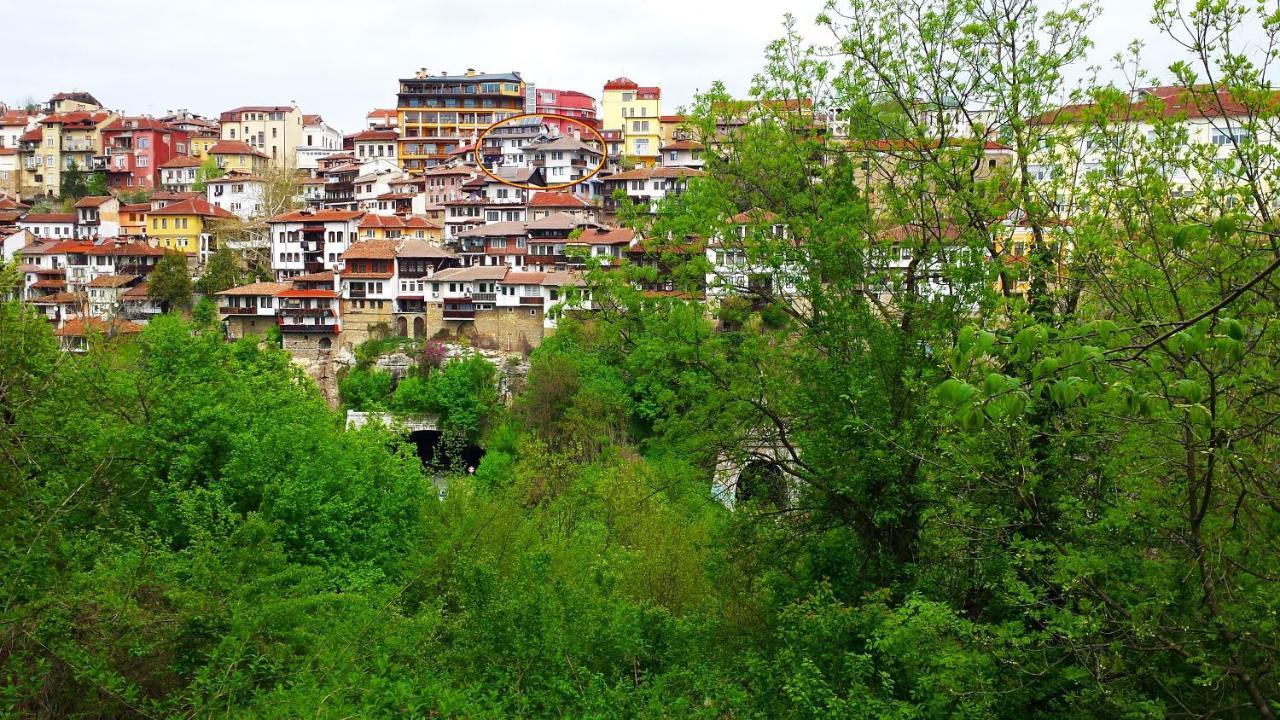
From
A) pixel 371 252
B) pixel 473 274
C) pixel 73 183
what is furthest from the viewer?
pixel 73 183

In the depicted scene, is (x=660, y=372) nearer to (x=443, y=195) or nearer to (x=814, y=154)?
(x=814, y=154)

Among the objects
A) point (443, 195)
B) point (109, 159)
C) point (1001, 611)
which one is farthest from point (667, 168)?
point (1001, 611)

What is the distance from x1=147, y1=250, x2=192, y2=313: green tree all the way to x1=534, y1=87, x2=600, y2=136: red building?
27.2 meters

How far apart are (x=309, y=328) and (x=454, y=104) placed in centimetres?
2633

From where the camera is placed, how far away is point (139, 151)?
6838 centimetres

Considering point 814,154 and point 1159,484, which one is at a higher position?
point 814,154

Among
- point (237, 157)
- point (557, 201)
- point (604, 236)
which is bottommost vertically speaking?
point (604, 236)

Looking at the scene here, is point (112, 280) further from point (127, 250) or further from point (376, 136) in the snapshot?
point (376, 136)

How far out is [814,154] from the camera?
1008 centimetres

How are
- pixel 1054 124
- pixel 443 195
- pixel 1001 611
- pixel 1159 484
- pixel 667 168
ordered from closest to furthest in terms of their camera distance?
pixel 1159 484 < pixel 1001 611 < pixel 1054 124 < pixel 667 168 < pixel 443 195

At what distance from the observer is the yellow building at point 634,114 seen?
62250 millimetres

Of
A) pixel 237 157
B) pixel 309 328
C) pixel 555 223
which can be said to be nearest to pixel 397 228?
pixel 309 328

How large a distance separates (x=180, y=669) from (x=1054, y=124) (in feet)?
26.4

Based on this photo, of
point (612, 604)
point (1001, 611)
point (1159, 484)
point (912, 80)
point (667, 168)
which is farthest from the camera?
point (667, 168)
